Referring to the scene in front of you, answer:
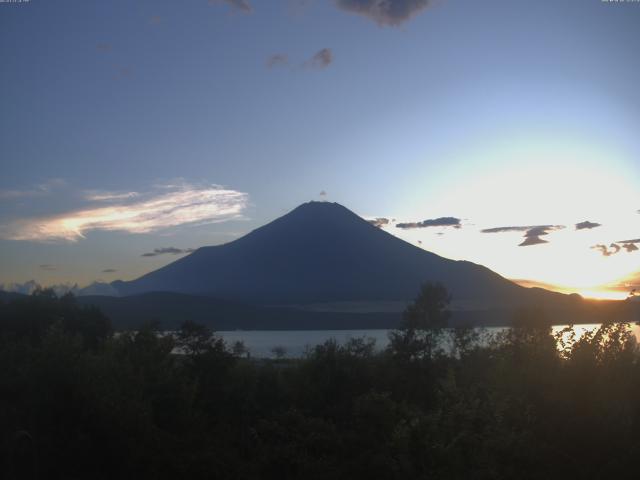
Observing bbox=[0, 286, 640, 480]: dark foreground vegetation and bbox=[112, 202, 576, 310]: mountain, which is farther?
bbox=[112, 202, 576, 310]: mountain

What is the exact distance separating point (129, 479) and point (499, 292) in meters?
134

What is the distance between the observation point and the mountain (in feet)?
460

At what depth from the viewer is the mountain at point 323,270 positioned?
140125 millimetres

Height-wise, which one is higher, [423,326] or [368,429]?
[423,326]

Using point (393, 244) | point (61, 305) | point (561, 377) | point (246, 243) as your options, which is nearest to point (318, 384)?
point (561, 377)

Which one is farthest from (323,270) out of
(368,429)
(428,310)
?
(368,429)

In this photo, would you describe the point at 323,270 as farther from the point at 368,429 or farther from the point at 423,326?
the point at 368,429

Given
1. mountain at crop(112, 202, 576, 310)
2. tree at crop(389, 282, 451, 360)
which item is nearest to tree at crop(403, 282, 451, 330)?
tree at crop(389, 282, 451, 360)

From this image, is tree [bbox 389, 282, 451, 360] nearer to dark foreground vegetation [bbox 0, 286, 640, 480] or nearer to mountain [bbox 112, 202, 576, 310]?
dark foreground vegetation [bbox 0, 286, 640, 480]

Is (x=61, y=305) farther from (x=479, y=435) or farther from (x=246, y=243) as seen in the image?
(x=246, y=243)

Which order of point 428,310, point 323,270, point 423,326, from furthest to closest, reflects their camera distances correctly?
point 323,270
point 428,310
point 423,326

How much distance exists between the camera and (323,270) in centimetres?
16275

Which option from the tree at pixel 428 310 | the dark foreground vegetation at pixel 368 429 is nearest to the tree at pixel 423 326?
the tree at pixel 428 310

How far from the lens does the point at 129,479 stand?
9.53m
